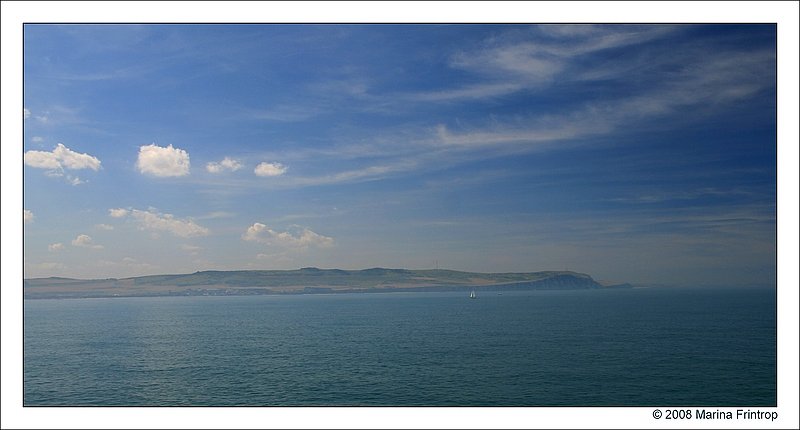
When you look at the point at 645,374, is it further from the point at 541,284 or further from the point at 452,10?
the point at 541,284

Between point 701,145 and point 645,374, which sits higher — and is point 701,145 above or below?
above

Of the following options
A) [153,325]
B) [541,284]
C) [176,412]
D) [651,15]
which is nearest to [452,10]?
[651,15]

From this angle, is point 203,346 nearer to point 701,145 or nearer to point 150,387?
point 150,387

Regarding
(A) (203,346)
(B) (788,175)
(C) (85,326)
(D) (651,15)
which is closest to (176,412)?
(D) (651,15)

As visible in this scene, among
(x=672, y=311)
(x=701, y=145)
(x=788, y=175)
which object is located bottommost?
(x=672, y=311)

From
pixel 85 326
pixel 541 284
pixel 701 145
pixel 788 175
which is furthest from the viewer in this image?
pixel 541 284

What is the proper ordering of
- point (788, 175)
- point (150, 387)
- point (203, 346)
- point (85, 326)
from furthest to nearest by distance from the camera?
point (85, 326) → point (203, 346) → point (150, 387) → point (788, 175)

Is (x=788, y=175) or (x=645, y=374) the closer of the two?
(x=788, y=175)
